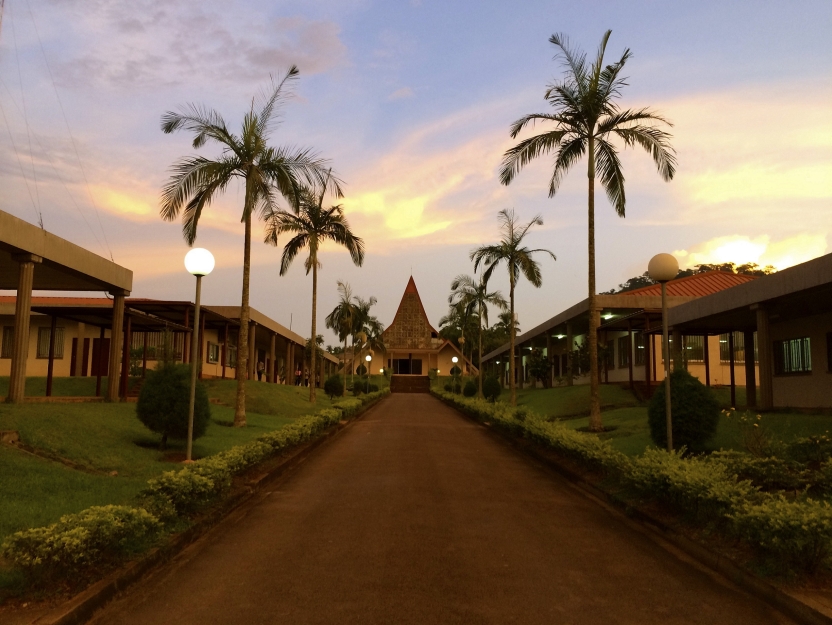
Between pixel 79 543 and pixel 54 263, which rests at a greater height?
pixel 54 263

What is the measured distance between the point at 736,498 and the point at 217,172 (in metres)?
14.9

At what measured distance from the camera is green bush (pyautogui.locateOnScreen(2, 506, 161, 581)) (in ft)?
17.1

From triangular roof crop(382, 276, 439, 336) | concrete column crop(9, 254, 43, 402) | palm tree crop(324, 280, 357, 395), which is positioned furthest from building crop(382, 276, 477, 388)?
concrete column crop(9, 254, 43, 402)

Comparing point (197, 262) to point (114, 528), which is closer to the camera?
point (114, 528)

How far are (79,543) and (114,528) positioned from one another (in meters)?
0.50

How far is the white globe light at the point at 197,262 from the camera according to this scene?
11133 millimetres

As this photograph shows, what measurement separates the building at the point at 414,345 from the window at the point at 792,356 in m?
53.1

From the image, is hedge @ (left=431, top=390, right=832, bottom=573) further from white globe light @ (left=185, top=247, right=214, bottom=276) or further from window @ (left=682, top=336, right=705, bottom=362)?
window @ (left=682, top=336, right=705, bottom=362)

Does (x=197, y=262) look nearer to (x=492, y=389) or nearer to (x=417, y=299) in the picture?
(x=492, y=389)

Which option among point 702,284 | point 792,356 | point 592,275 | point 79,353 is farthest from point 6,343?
point 702,284

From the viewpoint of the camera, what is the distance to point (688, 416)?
12.9 meters

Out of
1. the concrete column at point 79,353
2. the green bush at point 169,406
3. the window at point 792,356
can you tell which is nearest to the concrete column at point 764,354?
the window at point 792,356

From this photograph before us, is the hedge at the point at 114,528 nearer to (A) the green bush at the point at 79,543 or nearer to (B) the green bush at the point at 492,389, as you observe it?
(A) the green bush at the point at 79,543

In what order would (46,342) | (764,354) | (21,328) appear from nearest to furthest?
(21,328) → (764,354) → (46,342)
